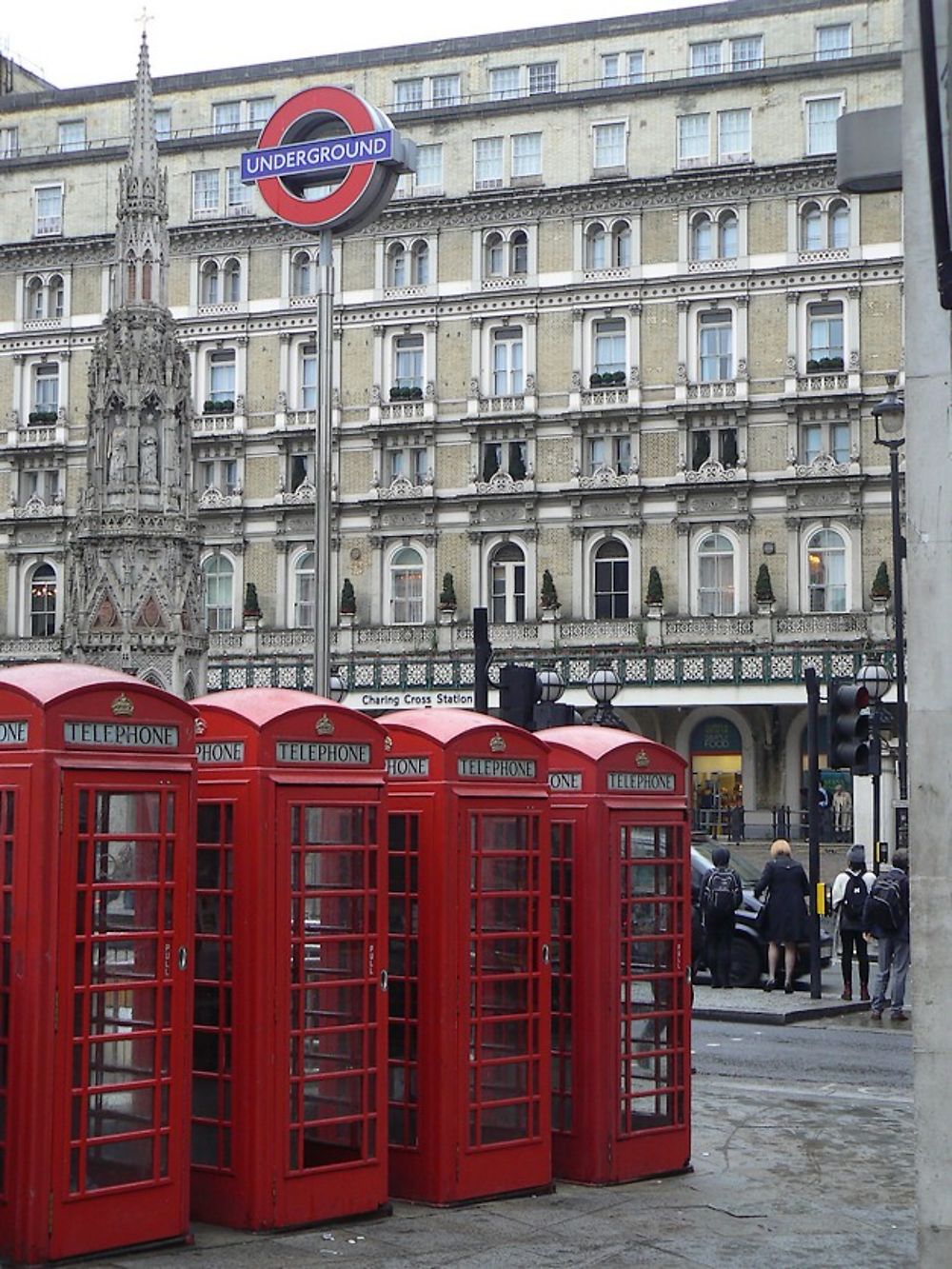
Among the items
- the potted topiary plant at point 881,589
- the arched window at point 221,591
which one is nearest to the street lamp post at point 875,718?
the potted topiary plant at point 881,589

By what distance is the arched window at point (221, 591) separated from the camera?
57031 millimetres

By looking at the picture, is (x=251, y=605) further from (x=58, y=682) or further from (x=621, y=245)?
(x=58, y=682)

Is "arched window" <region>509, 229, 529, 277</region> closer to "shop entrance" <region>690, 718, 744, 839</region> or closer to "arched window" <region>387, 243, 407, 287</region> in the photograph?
"arched window" <region>387, 243, 407, 287</region>

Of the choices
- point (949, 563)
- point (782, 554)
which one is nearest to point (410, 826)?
point (949, 563)

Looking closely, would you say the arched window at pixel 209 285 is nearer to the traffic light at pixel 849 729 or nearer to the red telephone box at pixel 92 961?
the traffic light at pixel 849 729

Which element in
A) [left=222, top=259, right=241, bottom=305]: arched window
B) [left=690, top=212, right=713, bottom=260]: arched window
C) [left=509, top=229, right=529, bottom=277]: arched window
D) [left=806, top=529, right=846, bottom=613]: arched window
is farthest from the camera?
[left=222, top=259, right=241, bottom=305]: arched window

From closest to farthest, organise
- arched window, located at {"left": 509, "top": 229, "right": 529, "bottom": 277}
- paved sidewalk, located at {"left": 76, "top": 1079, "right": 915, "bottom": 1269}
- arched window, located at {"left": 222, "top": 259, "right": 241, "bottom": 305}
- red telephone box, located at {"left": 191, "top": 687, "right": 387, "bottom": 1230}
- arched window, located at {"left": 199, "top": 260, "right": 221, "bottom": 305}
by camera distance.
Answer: paved sidewalk, located at {"left": 76, "top": 1079, "right": 915, "bottom": 1269} < red telephone box, located at {"left": 191, "top": 687, "right": 387, "bottom": 1230} < arched window, located at {"left": 509, "top": 229, "right": 529, "bottom": 277} < arched window, located at {"left": 222, "top": 259, "right": 241, "bottom": 305} < arched window, located at {"left": 199, "top": 260, "right": 221, "bottom": 305}

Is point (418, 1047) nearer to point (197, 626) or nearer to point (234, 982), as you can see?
point (234, 982)

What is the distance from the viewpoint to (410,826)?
35.0ft

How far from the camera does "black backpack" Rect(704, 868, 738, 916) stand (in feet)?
78.7

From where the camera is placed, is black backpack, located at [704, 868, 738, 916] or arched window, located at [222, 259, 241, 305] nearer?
black backpack, located at [704, 868, 738, 916]

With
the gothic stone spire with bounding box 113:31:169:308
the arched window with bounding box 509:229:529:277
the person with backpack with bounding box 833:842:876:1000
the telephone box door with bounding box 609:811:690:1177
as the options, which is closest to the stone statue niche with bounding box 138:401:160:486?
the gothic stone spire with bounding box 113:31:169:308

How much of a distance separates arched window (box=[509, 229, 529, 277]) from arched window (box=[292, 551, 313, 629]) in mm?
9916

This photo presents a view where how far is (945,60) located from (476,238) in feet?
158
